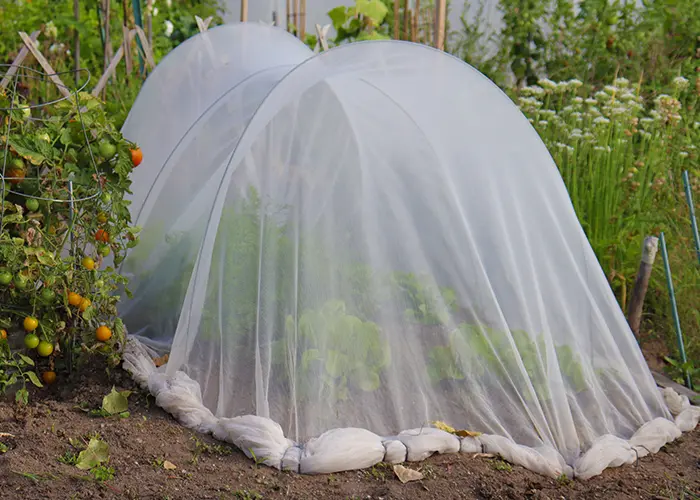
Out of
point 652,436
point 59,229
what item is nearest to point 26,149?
point 59,229

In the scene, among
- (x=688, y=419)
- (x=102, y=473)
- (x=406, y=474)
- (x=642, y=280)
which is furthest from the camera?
(x=642, y=280)

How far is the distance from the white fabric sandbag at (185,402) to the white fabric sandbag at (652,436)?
58.7 inches

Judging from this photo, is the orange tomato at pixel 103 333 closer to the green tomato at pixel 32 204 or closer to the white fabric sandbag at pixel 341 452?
the green tomato at pixel 32 204

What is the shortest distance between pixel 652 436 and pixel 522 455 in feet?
1.91

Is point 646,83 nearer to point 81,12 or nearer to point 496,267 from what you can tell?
point 496,267

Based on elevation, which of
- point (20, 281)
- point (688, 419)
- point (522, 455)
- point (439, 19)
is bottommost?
point (688, 419)

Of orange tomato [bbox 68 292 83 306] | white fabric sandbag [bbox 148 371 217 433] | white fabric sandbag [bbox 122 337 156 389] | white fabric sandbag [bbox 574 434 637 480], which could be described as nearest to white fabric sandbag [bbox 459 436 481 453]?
white fabric sandbag [bbox 574 434 637 480]

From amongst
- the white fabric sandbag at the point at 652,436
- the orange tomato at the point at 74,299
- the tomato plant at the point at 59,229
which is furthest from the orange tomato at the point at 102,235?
the white fabric sandbag at the point at 652,436

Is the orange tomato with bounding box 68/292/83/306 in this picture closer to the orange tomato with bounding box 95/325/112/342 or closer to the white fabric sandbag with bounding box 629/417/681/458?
the orange tomato with bounding box 95/325/112/342

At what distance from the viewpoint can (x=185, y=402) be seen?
2803 mm

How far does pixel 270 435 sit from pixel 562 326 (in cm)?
115

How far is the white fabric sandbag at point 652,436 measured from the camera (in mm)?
2943

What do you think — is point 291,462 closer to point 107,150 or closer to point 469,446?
point 469,446

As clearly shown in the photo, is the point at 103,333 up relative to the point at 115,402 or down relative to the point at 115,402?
up
